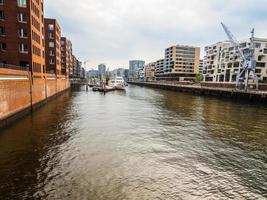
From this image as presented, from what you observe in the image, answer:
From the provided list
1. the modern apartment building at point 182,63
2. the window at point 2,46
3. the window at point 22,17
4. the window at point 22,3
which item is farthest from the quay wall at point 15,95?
the modern apartment building at point 182,63

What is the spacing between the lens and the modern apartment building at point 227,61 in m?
103

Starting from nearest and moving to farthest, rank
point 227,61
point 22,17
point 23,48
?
point 22,17, point 23,48, point 227,61

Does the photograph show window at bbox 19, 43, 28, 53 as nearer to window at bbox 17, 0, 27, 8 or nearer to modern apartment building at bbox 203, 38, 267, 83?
window at bbox 17, 0, 27, 8

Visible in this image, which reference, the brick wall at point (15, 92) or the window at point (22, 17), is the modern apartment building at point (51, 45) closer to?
the window at point (22, 17)

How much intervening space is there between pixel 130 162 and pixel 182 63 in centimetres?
19129

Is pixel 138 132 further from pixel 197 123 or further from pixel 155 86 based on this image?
pixel 155 86

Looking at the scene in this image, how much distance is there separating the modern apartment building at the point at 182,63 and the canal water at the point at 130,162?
567 feet

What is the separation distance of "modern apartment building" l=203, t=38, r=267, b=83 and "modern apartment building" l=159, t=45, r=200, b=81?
1693 inches

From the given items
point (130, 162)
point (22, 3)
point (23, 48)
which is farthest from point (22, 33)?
point (130, 162)

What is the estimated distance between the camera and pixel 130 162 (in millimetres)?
14500

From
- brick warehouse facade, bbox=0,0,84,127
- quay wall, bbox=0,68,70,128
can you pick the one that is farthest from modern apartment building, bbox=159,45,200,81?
quay wall, bbox=0,68,70,128

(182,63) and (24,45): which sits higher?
(182,63)

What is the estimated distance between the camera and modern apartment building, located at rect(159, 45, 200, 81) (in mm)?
191712

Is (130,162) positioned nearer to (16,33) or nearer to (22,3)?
(16,33)
